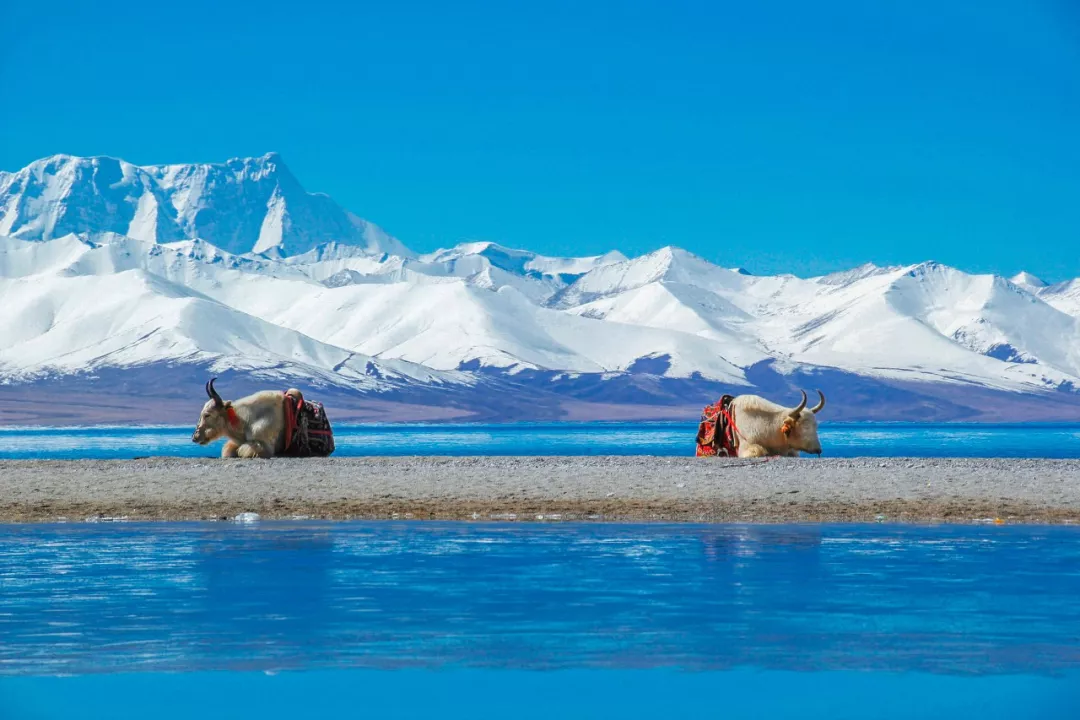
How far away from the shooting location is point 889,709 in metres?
10.6

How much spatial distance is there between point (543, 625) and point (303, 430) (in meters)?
18.4

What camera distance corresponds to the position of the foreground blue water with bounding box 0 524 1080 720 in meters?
10.9

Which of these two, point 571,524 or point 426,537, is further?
point 571,524

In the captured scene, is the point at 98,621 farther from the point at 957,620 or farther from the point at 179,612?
the point at 957,620

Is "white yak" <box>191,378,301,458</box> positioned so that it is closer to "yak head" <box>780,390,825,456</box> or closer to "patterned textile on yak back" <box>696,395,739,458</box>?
"patterned textile on yak back" <box>696,395,739,458</box>

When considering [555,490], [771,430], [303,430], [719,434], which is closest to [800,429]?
[771,430]

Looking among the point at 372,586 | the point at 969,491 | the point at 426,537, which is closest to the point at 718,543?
the point at 426,537

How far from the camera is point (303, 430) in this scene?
31.4 meters

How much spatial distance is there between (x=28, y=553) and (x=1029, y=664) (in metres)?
11.5

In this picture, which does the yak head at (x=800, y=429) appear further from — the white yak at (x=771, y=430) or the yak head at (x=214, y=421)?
the yak head at (x=214, y=421)

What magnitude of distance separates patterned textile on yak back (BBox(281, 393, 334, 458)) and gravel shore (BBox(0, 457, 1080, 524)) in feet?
5.20

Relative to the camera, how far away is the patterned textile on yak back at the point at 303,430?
31266 mm

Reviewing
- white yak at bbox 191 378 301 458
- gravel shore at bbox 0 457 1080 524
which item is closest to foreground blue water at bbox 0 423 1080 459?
white yak at bbox 191 378 301 458

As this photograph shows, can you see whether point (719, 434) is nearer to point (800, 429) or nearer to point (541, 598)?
point (800, 429)
